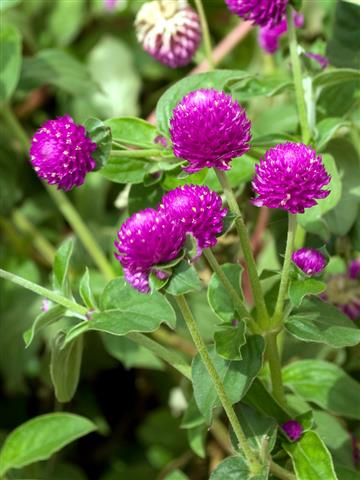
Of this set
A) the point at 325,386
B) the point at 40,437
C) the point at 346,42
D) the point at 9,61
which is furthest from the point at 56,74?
the point at 325,386

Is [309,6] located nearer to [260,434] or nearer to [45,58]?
[45,58]

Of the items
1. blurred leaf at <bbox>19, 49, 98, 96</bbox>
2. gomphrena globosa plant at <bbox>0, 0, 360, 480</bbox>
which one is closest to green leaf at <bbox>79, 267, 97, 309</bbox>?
gomphrena globosa plant at <bbox>0, 0, 360, 480</bbox>

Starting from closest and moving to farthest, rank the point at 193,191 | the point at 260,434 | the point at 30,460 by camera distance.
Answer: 1. the point at 193,191
2. the point at 260,434
3. the point at 30,460

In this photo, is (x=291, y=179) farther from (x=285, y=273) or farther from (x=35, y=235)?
(x=35, y=235)

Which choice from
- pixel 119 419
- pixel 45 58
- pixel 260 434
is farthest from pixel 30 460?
pixel 45 58

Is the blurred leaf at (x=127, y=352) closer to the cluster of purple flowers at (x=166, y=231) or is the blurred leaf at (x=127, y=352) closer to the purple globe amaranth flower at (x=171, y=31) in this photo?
the purple globe amaranth flower at (x=171, y=31)

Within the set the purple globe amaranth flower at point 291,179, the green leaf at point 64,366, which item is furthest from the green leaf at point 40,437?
the purple globe amaranth flower at point 291,179
